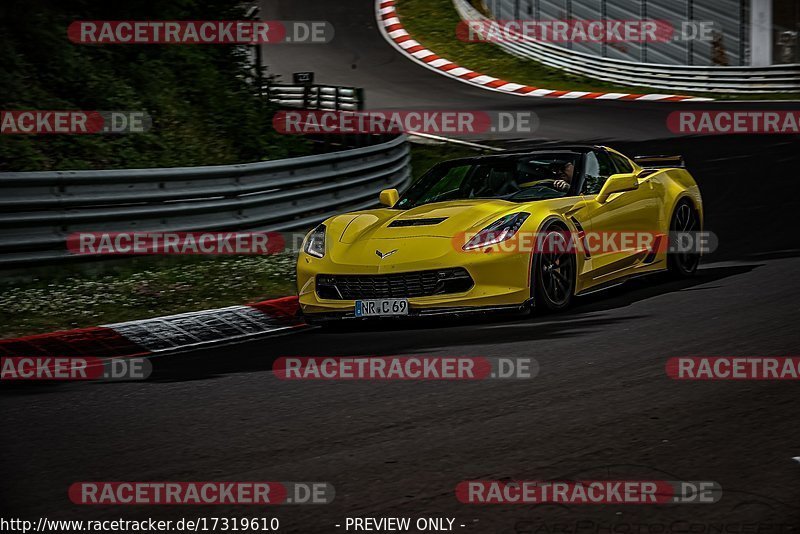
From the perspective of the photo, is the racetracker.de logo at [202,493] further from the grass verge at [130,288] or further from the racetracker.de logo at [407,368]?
the grass verge at [130,288]

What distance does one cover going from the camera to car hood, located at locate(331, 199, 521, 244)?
8.97 meters

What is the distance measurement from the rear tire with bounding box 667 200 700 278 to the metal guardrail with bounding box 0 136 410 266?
4161 mm

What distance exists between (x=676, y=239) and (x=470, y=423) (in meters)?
5.23

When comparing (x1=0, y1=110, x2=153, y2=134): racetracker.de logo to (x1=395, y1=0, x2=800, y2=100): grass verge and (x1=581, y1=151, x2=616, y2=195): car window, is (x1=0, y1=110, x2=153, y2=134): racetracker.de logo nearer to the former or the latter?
(x1=581, y1=151, x2=616, y2=195): car window

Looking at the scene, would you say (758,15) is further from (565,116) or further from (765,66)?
(565,116)

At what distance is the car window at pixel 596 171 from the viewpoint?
9.82 meters

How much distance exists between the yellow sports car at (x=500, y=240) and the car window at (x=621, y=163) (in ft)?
0.06

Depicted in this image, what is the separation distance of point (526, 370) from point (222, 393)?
66.8 inches

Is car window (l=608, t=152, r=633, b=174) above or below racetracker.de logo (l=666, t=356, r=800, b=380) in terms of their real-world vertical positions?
above

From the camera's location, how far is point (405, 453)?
5.36 m

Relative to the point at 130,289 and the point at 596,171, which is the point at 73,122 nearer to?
the point at 130,289

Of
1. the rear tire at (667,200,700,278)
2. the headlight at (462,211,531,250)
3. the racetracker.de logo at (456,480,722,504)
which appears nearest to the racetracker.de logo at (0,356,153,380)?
the headlight at (462,211,531,250)

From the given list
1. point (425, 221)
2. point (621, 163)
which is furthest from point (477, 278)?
point (621, 163)

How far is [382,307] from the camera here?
8664mm
